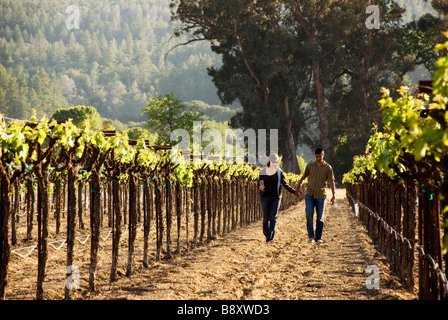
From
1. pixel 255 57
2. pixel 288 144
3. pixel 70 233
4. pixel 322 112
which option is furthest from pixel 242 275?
pixel 322 112

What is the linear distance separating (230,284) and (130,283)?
1710mm

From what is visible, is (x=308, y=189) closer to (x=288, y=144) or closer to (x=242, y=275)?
(x=242, y=275)

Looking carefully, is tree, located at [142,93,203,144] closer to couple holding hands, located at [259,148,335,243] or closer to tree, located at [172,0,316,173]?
tree, located at [172,0,316,173]

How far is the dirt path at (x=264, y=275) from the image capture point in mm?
7523

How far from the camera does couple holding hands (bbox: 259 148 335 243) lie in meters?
10.4

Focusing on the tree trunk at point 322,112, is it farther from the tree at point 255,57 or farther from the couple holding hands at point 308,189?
the couple holding hands at point 308,189

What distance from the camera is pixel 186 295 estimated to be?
24.3 ft

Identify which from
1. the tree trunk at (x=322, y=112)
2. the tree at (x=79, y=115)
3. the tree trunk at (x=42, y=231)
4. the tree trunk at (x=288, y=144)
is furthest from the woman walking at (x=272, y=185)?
the tree at (x=79, y=115)

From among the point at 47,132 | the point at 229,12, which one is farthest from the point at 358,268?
the point at 229,12

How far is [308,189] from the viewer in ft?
35.3

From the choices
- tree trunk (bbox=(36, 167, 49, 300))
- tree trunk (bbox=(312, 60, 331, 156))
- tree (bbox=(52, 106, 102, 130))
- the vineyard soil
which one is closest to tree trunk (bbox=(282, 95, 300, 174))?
tree trunk (bbox=(312, 60, 331, 156))

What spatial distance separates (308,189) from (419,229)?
13.0ft

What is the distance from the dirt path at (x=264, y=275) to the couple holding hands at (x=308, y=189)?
0.72 m
